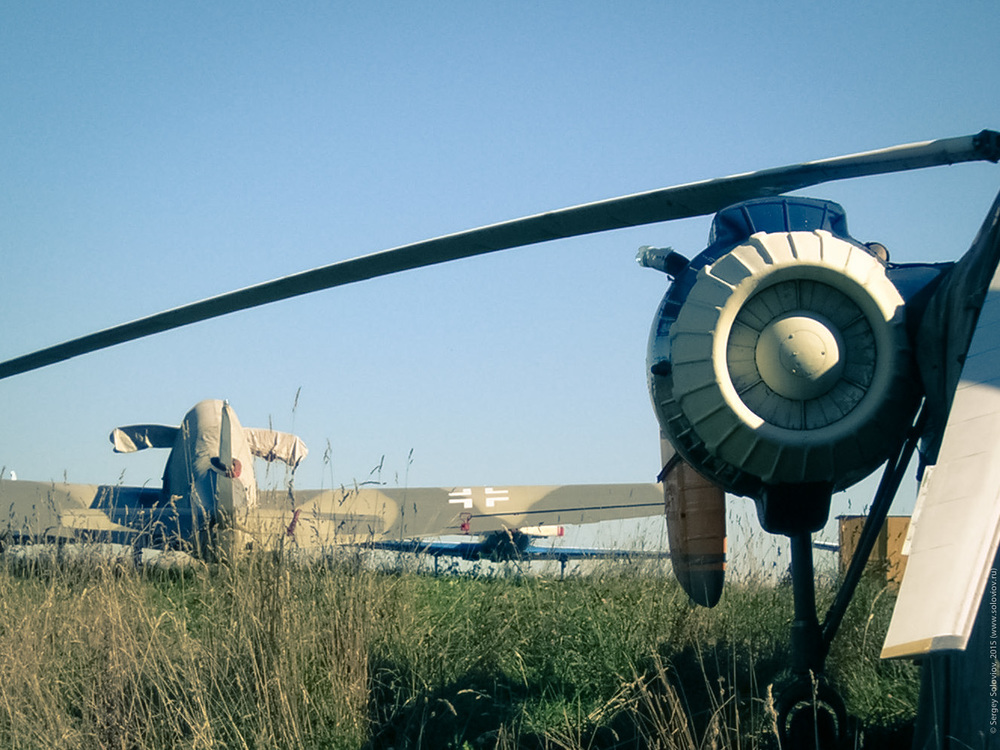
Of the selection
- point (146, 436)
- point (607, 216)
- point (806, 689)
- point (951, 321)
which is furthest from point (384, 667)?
point (146, 436)

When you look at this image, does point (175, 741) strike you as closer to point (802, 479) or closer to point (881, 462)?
point (802, 479)

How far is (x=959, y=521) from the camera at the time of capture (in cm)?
142

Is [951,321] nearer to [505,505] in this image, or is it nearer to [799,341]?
[799,341]

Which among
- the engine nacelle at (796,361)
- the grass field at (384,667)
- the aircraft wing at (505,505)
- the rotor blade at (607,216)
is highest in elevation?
the rotor blade at (607,216)

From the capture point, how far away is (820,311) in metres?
3.02

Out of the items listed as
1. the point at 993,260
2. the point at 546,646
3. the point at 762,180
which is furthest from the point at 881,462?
the point at 546,646

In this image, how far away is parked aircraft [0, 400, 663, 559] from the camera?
303 inches

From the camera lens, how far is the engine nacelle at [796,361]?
2.95m

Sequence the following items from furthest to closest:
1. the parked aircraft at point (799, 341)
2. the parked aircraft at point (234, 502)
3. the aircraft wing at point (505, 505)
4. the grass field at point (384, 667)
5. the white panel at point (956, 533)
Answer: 1. the aircraft wing at point (505, 505)
2. the parked aircraft at point (234, 502)
3. the grass field at point (384, 667)
4. the parked aircraft at point (799, 341)
5. the white panel at point (956, 533)

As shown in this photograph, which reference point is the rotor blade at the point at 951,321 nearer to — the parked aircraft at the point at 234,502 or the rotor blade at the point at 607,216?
the rotor blade at the point at 607,216

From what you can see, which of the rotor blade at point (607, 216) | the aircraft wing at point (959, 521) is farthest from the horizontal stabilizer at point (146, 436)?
the aircraft wing at point (959, 521)

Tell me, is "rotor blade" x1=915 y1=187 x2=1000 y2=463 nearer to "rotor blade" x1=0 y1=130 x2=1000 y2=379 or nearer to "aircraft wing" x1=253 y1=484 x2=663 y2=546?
"rotor blade" x1=0 y1=130 x2=1000 y2=379

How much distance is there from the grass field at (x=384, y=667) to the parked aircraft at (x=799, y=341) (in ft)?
2.38

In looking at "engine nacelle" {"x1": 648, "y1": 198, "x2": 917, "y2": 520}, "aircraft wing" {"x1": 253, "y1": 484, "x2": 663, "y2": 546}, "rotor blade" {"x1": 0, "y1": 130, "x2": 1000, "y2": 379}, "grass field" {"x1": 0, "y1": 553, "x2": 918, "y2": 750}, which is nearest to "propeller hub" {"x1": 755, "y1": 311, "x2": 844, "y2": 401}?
"engine nacelle" {"x1": 648, "y1": 198, "x2": 917, "y2": 520}
